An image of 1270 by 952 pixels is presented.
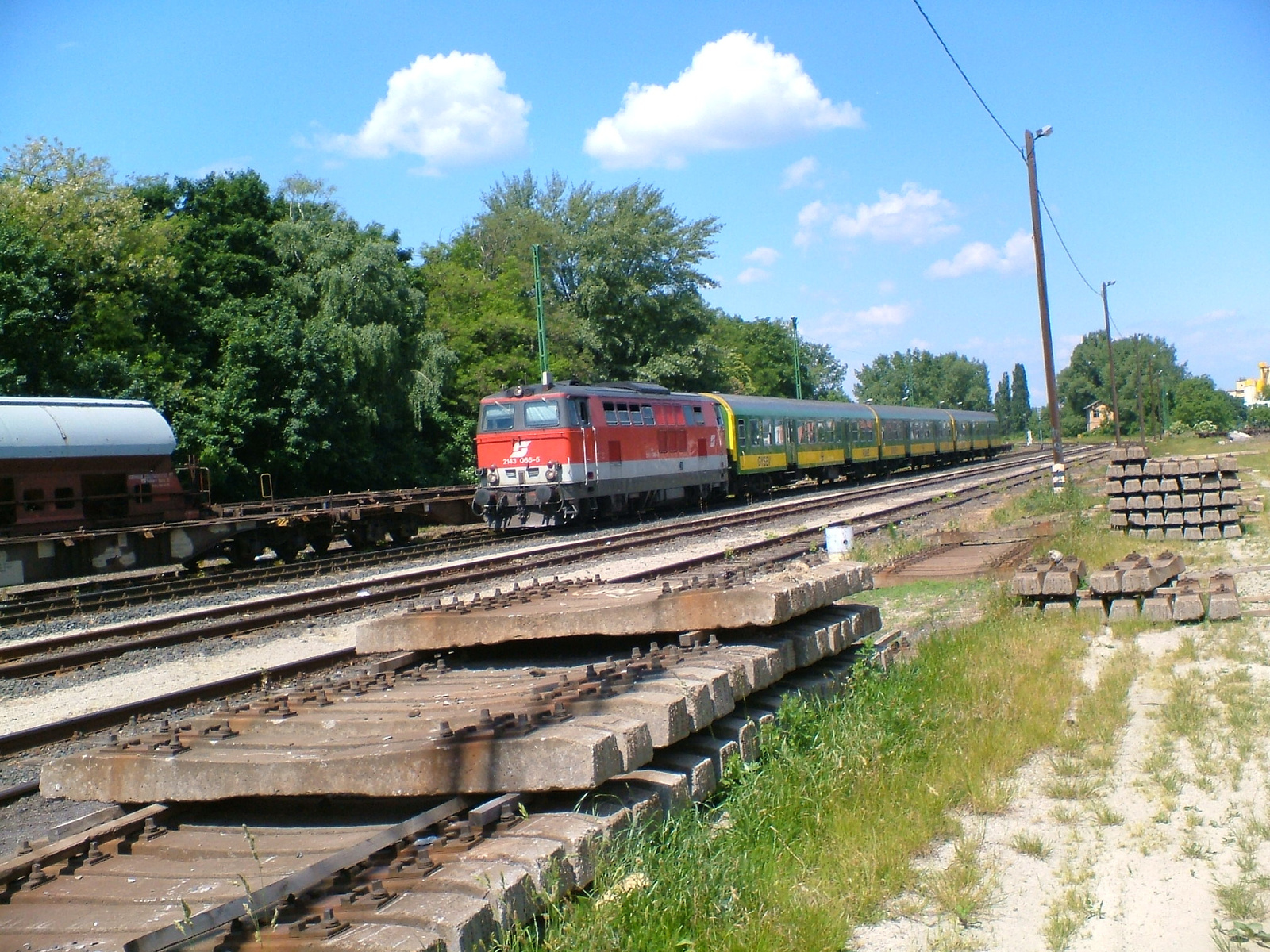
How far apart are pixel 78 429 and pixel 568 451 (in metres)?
9.01

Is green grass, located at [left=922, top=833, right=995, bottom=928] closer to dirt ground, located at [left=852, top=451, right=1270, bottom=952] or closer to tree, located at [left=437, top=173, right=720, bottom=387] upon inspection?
dirt ground, located at [left=852, top=451, right=1270, bottom=952]

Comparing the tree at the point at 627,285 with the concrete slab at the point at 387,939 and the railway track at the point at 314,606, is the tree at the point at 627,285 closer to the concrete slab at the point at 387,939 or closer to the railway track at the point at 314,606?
the railway track at the point at 314,606

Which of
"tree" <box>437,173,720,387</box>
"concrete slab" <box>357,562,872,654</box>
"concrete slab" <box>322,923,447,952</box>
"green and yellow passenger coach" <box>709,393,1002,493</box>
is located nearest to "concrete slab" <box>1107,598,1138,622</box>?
"concrete slab" <box>357,562,872,654</box>

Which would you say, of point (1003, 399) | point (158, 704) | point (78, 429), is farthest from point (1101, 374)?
point (158, 704)

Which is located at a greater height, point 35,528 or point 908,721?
point 35,528

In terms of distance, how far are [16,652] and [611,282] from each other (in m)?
42.7

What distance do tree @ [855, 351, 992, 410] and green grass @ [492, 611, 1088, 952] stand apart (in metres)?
126

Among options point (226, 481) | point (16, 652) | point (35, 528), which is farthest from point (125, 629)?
point (226, 481)

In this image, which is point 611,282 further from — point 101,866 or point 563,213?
point 101,866

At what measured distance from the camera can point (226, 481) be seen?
30.8 m

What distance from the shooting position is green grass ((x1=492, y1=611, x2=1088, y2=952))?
3482 millimetres

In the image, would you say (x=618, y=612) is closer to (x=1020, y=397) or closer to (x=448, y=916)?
(x=448, y=916)

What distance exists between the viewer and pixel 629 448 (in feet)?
78.5

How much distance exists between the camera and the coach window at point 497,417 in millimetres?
22609
